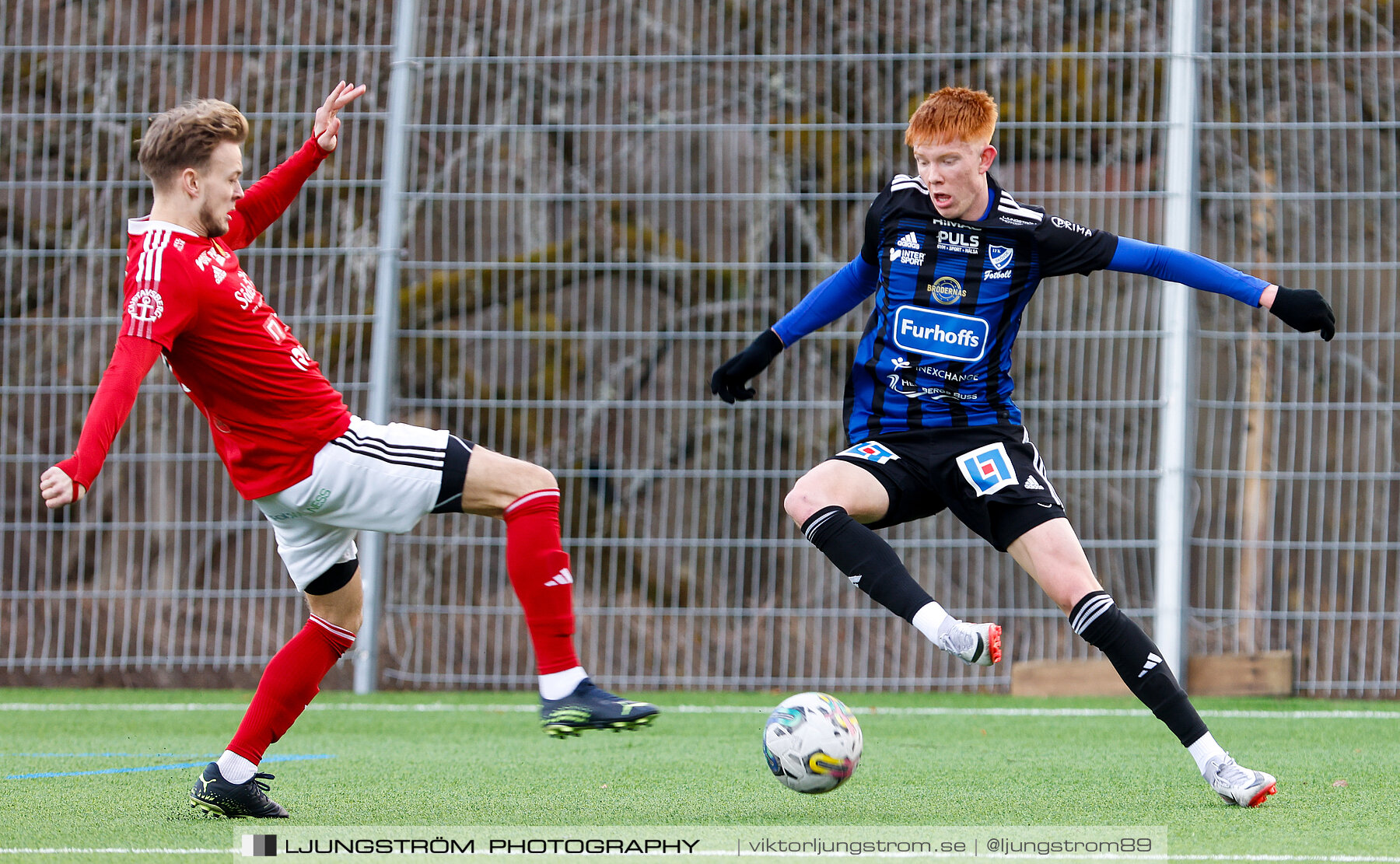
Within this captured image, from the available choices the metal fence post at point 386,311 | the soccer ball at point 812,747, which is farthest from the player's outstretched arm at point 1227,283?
the metal fence post at point 386,311

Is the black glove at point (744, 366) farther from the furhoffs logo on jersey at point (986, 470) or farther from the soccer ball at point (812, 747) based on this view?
the soccer ball at point (812, 747)

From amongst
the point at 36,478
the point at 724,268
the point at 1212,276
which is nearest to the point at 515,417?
the point at 724,268

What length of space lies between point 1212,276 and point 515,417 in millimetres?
4073

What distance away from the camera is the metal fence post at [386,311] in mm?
7199

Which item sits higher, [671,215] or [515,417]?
[671,215]

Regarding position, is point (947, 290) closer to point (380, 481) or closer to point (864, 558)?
point (864, 558)

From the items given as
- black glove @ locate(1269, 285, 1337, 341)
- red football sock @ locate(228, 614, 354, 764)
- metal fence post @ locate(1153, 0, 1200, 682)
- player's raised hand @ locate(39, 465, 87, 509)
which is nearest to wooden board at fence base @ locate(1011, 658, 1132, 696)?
metal fence post @ locate(1153, 0, 1200, 682)

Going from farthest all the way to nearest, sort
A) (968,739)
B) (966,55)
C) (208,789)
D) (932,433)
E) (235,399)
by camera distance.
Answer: (966,55), (968,739), (932,433), (208,789), (235,399)

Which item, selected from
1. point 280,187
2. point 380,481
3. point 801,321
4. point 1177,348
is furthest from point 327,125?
point 1177,348

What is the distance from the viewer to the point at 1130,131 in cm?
704

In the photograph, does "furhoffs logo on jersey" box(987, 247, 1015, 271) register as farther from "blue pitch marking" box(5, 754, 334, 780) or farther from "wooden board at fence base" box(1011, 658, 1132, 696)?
"wooden board at fence base" box(1011, 658, 1132, 696)

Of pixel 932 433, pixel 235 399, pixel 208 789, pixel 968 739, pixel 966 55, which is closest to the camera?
pixel 235 399

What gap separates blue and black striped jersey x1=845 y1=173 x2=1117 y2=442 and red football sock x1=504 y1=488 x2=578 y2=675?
1113 mm

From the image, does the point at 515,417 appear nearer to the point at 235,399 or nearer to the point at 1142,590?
the point at 1142,590
